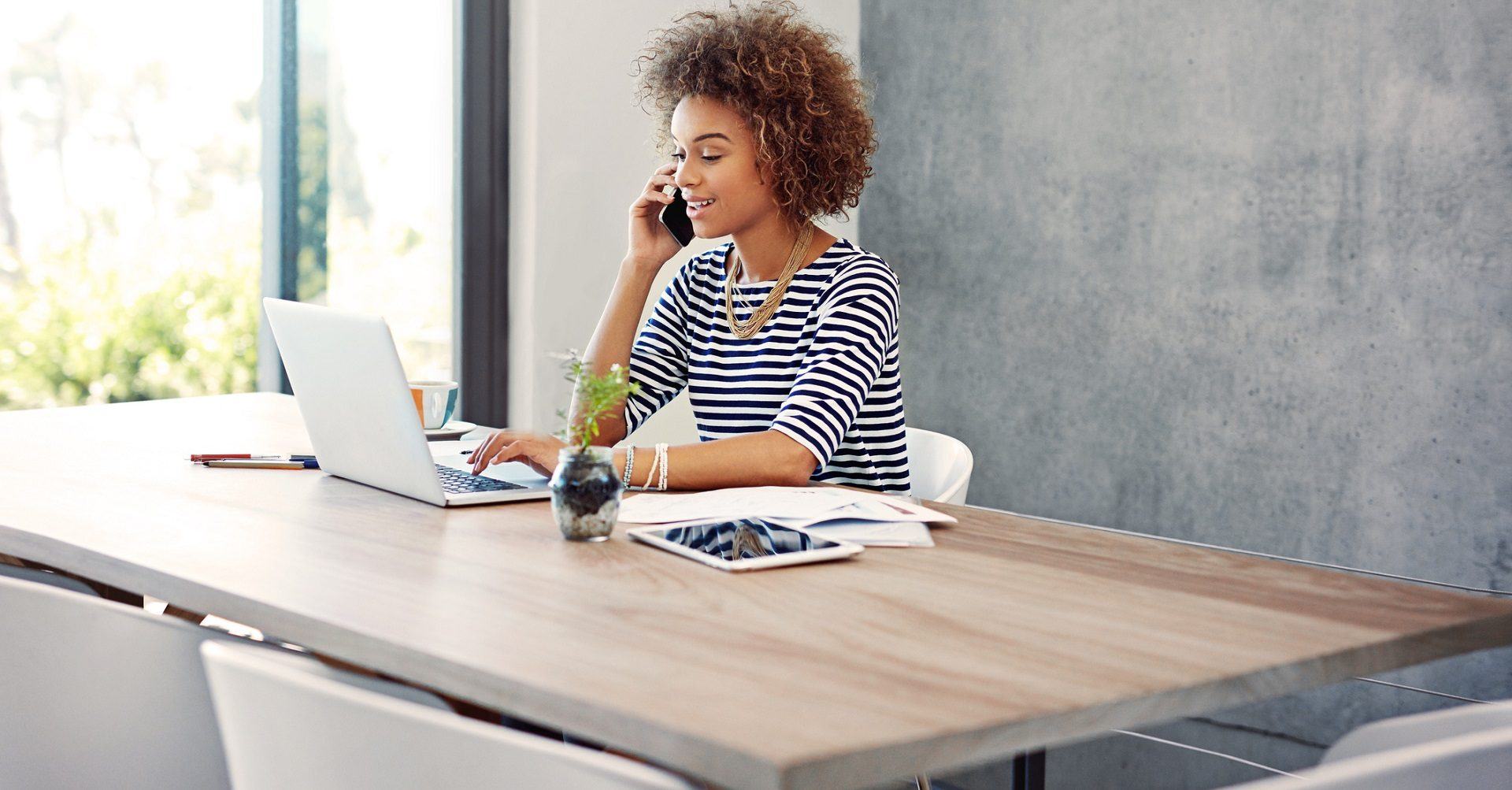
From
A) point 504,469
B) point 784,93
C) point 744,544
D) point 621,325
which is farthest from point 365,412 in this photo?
point 784,93

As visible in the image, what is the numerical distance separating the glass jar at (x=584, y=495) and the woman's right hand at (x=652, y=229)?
0.98 metres

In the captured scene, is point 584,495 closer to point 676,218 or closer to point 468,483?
point 468,483

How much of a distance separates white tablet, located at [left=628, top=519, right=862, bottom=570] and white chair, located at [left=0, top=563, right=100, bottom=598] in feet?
2.34

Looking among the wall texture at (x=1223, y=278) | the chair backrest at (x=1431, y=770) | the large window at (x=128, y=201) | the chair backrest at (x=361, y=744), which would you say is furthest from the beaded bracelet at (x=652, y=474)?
the large window at (x=128, y=201)

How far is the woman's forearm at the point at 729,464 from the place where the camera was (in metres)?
1.67

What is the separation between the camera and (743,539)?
136 centimetres

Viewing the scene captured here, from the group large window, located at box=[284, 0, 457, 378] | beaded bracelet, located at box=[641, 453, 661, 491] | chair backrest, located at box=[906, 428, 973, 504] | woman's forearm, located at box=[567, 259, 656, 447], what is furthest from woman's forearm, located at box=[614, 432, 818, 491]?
large window, located at box=[284, 0, 457, 378]

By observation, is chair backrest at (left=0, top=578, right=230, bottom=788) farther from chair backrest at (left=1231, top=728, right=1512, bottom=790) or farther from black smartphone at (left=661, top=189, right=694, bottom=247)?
black smartphone at (left=661, top=189, right=694, bottom=247)

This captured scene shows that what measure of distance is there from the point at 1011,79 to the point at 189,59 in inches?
85.7

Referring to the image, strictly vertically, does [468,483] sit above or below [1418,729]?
above

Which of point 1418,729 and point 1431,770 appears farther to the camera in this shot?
point 1418,729

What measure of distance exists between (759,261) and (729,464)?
62cm

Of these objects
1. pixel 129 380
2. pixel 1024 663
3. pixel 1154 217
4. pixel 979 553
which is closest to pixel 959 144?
pixel 1154 217

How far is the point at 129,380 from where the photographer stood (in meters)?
3.38
